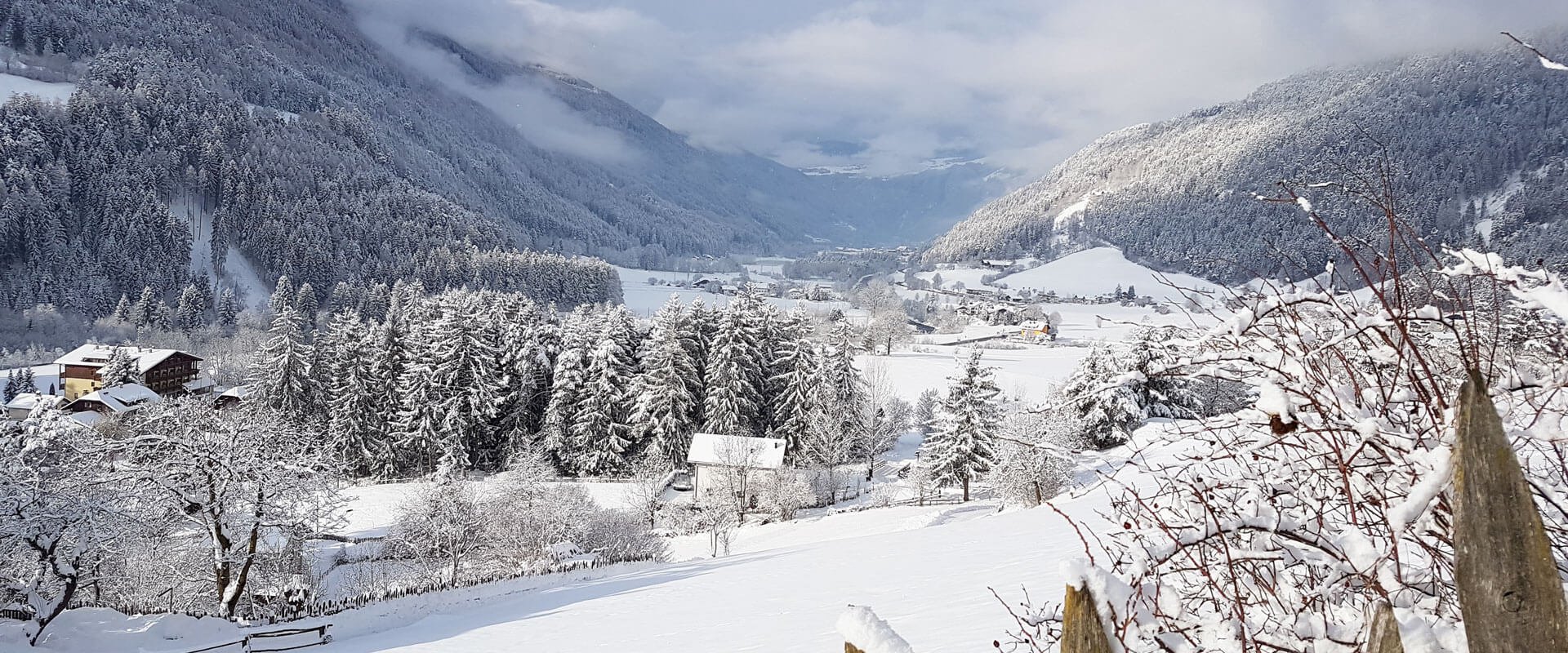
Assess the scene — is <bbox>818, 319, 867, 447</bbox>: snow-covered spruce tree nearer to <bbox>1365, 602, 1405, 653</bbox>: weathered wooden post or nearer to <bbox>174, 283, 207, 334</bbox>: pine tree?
<bbox>1365, 602, 1405, 653</bbox>: weathered wooden post

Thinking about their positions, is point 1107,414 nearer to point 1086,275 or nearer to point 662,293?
point 662,293

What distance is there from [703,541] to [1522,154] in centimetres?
15068

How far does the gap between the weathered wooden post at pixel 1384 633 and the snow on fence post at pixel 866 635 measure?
0.73 metres

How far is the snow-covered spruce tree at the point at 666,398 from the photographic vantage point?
31438mm

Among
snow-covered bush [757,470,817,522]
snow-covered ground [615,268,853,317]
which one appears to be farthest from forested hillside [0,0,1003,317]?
snow-covered bush [757,470,817,522]

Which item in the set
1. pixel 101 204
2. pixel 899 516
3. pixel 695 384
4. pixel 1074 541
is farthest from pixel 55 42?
pixel 1074 541

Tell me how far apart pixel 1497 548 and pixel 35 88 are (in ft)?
405

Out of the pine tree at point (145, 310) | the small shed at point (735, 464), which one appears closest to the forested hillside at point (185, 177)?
the pine tree at point (145, 310)

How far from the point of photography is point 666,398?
31578 mm

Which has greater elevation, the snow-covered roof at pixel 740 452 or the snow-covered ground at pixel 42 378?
the snow-covered roof at pixel 740 452

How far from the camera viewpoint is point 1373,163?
1899 mm

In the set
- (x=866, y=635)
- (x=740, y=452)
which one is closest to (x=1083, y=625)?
(x=866, y=635)

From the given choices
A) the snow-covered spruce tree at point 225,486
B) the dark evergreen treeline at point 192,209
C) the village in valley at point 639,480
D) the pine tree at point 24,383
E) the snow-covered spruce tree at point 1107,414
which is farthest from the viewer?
the dark evergreen treeline at point 192,209

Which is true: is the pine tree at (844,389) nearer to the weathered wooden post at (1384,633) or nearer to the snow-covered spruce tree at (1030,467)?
the snow-covered spruce tree at (1030,467)
